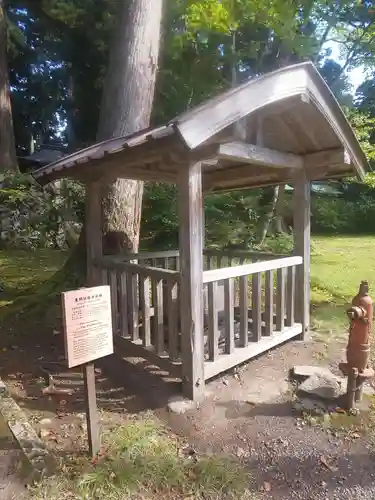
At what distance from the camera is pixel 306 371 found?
3664 millimetres

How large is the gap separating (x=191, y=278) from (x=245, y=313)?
39.1 inches

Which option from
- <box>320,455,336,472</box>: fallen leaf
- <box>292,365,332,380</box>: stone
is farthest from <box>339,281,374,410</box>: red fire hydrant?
<box>320,455,336,472</box>: fallen leaf

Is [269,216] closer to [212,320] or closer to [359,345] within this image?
[212,320]

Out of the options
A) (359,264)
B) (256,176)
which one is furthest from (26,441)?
(359,264)

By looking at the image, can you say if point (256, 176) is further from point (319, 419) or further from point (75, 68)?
point (75, 68)

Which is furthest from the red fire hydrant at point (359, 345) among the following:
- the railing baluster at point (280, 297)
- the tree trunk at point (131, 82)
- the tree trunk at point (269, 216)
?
the tree trunk at point (269, 216)

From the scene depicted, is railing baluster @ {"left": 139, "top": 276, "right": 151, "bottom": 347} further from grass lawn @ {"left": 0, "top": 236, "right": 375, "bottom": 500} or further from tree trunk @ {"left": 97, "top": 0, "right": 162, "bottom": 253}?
tree trunk @ {"left": 97, "top": 0, "right": 162, "bottom": 253}

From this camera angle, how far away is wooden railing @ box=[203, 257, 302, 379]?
11.3 ft

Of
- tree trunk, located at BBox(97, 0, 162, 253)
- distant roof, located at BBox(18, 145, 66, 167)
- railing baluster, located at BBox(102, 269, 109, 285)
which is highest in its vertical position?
distant roof, located at BBox(18, 145, 66, 167)

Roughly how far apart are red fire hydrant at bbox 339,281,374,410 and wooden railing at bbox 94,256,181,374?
1.47 m

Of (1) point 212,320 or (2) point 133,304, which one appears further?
(2) point 133,304

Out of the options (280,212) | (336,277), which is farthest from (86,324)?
(280,212)

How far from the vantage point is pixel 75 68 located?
1470 cm

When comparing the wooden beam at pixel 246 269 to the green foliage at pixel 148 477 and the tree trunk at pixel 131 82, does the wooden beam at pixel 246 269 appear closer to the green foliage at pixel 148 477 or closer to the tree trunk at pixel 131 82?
the green foliage at pixel 148 477
